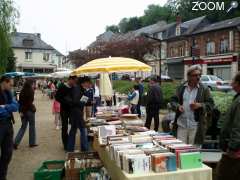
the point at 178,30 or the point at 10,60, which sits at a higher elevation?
the point at 178,30

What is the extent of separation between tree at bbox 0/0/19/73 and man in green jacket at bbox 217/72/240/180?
16312mm

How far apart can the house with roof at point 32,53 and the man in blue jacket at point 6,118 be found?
66.2 meters

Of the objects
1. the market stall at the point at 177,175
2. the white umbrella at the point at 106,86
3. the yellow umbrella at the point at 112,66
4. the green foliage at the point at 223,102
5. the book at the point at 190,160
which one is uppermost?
the yellow umbrella at the point at 112,66

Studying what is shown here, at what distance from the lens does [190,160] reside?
4.19m

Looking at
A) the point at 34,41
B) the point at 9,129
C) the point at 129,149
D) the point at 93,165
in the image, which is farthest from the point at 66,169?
the point at 34,41

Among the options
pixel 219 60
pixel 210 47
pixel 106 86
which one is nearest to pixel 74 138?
pixel 106 86

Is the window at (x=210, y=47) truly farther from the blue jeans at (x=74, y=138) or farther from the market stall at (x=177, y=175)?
the market stall at (x=177, y=175)

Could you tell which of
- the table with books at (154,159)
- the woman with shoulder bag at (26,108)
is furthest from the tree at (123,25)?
the table with books at (154,159)

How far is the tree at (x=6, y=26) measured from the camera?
18.9 meters

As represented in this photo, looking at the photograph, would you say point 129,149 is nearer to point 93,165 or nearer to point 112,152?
point 112,152

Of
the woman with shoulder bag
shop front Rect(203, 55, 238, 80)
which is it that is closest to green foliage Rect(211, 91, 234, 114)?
the woman with shoulder bag

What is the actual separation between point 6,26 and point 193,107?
54.9 ft

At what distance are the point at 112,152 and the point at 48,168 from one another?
2068 millimetres

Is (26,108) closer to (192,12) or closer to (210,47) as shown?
(210,47)
